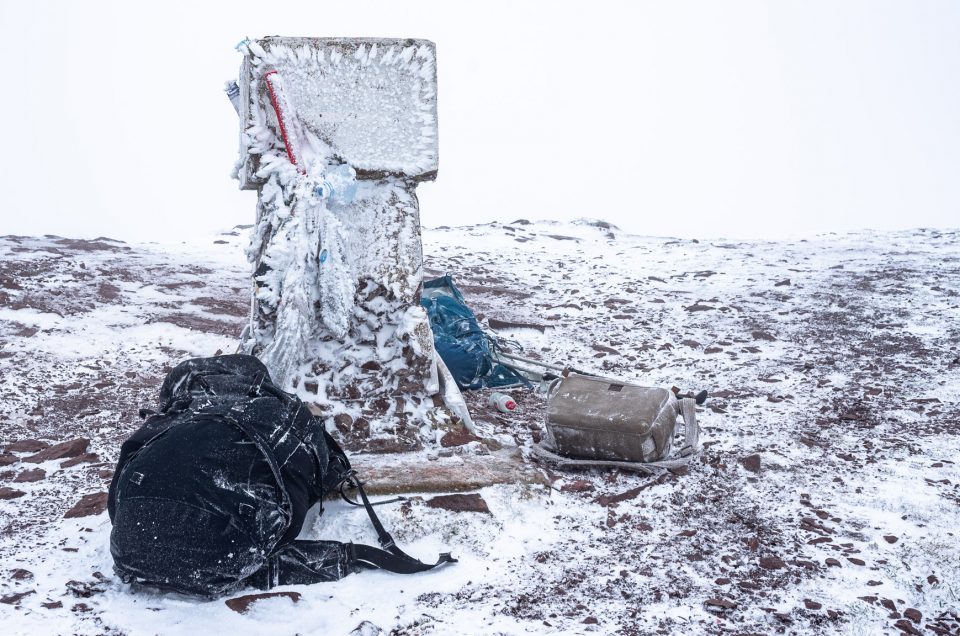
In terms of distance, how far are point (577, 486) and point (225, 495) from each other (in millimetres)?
1712

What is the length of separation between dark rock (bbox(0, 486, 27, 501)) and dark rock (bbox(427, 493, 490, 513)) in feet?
5.82

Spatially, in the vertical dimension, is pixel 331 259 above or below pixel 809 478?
above

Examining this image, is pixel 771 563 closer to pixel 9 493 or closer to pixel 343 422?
pixel 343 422

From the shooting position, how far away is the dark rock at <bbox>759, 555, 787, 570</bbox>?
9.25ft

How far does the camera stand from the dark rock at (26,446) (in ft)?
11.8

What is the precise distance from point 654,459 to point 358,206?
2079 millimetres

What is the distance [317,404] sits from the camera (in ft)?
12.9

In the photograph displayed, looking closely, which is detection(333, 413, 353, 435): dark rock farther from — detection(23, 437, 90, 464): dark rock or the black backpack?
detection(23, 437, 90, 464): dark rock

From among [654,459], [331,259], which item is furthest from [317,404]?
[654,459]

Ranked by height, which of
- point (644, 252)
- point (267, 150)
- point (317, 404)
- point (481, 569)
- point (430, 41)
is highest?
point (430, 41)

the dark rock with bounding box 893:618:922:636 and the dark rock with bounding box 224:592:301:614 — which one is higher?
the dark rock with bounding box 893:618:922:636

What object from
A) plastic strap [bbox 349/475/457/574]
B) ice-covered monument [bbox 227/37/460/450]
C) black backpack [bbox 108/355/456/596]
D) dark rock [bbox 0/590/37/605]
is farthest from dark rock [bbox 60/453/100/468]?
plastic strap [bbox 349/475/457/574]

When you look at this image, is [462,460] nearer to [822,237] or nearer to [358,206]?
[358,206]

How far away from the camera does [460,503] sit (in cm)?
329
